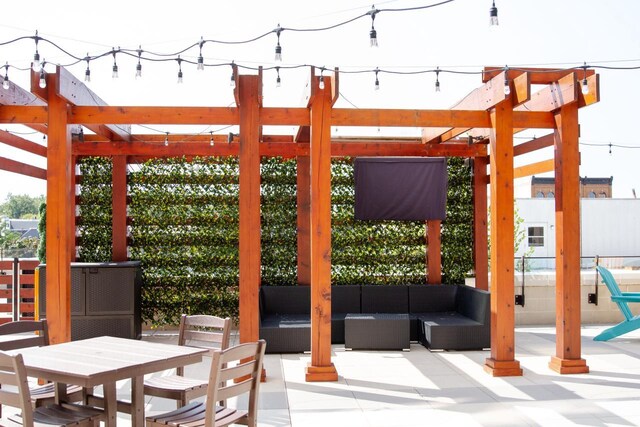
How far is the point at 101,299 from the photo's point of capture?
7461 mm

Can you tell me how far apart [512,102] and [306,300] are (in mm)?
3542

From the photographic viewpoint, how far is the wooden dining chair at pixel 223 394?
3.14 m

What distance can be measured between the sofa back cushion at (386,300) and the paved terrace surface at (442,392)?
2.99 feet

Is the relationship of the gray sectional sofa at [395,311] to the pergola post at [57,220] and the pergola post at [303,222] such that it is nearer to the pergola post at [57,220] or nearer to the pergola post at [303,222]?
the pergola post at [303,222]

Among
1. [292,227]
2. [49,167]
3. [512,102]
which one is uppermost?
[512,102]

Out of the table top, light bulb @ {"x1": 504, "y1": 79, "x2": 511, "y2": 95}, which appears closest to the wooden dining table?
the table top

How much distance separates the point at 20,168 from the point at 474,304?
224 inches

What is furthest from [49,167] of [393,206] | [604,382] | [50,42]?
[604,382]

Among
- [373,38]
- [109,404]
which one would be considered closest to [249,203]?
[373,38]

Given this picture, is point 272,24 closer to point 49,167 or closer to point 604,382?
point 49,167

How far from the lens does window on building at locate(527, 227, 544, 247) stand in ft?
70.5

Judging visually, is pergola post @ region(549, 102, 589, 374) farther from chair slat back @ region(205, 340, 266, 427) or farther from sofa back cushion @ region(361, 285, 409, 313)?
chair slat back @ region(205, 340, 266, 427)

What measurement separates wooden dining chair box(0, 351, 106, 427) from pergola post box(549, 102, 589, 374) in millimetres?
4435

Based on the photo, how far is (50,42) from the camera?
5000mm
